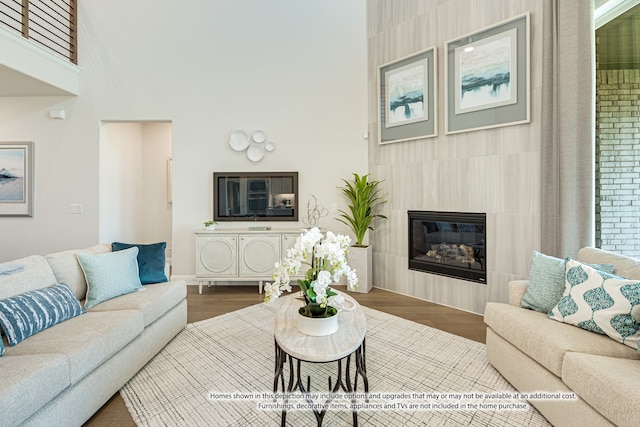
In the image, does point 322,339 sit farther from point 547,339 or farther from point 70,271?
point 70,271

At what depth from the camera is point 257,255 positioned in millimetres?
3965

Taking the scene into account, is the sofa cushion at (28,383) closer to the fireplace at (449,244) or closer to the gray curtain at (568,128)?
the fireplace at (449,244)

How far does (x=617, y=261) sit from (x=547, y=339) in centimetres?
86

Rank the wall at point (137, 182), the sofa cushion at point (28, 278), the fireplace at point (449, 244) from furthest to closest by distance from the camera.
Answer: the wall at point (137, 182), the fireplace at point (449, 244), the sofa cushion at point (28, 278)

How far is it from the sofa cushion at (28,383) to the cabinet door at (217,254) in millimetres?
2431

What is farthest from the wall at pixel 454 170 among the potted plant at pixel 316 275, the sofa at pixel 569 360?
the potted plant at pixel 316 275

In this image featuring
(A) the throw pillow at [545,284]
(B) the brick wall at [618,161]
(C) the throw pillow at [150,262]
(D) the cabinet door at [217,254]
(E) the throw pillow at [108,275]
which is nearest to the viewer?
(A) the throw pillow at [545,284]

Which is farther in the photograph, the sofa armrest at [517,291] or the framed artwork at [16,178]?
the framed artwork at [16,178]

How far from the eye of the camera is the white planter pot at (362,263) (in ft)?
13.1

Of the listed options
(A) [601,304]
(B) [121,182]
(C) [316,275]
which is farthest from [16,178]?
(A) [601,304]

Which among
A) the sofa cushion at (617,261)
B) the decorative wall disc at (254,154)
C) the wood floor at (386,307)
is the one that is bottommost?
the wood floor at (386,307)

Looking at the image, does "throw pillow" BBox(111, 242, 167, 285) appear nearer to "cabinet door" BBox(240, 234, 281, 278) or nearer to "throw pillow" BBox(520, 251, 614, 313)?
"cabinet door" BBox(240, 234, 281, 278)

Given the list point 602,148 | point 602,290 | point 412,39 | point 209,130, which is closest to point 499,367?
point 602,290

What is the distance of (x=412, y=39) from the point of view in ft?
12.4
